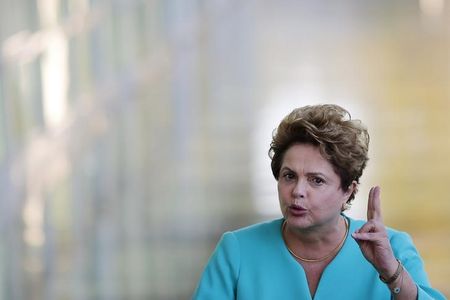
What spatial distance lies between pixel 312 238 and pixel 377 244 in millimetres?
272

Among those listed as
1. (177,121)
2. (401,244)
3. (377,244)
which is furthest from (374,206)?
(177,121)

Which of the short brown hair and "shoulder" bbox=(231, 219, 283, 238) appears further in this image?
"shoulder" bbox=(231, 219, 283, 238)

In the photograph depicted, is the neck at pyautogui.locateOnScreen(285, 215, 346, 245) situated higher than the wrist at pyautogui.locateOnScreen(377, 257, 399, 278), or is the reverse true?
the neck at pyautogui.locateOnScreen(285, 215, 346, 245)

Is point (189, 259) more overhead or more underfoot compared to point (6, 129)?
more underfoot

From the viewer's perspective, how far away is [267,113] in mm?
6102

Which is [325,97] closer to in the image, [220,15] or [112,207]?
[220,15]

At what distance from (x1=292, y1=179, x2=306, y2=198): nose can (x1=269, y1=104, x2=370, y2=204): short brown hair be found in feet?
0.26

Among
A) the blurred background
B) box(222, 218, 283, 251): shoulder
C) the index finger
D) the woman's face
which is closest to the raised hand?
the index finger

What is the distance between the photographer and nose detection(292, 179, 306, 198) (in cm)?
208

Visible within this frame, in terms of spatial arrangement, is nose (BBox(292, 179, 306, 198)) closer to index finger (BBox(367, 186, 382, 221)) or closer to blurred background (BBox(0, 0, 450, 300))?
index finger (BBox(367, 186, 382, 221))

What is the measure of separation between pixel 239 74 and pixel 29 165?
2.44 meters

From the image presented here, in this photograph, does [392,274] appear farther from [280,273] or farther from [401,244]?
[280,273]

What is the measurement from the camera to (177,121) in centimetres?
526

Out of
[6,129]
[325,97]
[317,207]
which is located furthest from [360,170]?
[325,97]
